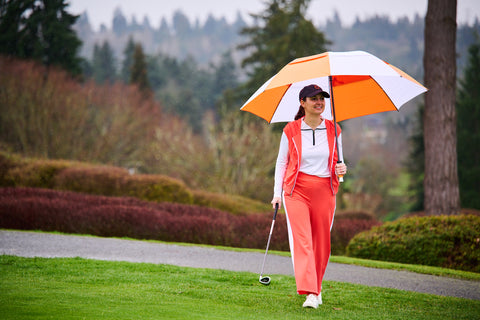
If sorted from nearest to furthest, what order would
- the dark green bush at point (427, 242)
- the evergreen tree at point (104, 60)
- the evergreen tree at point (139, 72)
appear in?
the dark green bush at point (427, 242), the evergreen tree at point (139, 72), the evergreen tree at point (104, 60)

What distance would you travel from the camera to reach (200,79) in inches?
2445

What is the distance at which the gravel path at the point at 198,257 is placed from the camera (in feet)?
23.9

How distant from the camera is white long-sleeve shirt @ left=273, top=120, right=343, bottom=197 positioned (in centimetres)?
516

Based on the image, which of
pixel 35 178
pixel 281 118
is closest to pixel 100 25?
pixel 35 178

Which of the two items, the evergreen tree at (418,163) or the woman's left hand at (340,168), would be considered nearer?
the woman's left hand at (340,168)

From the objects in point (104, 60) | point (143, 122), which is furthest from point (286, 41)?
point (104, 60)

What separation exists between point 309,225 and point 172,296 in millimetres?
1515

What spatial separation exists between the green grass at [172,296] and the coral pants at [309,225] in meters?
0.34

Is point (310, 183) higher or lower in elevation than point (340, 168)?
lower

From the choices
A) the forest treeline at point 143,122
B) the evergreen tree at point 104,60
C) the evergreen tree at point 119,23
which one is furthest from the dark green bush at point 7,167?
the evergreen tree at point 119,23

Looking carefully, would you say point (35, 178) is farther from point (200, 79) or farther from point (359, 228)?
point (200, 79)

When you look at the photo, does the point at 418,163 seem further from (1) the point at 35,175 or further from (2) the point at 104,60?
(2) the point at 104,60

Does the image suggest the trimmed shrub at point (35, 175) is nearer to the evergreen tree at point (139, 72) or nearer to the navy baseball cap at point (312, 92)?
the navy baseball cap at point (312, 92)

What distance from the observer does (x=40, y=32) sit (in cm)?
3203
